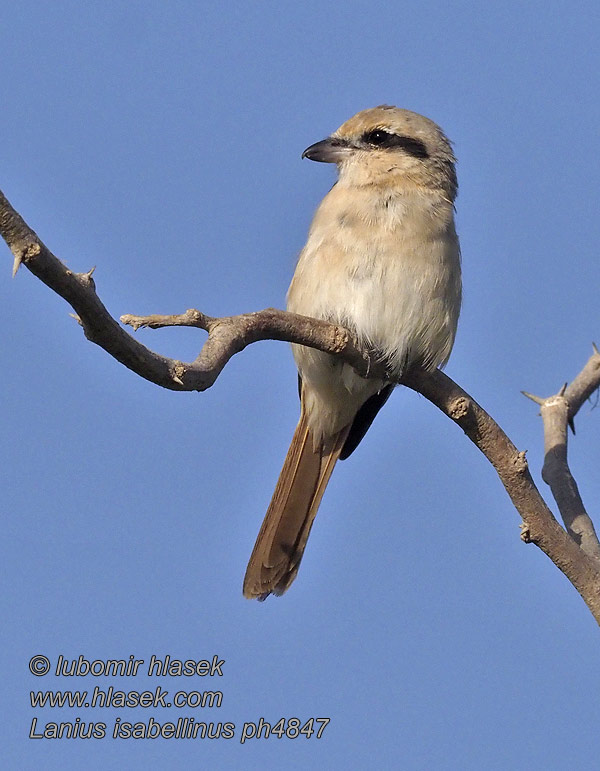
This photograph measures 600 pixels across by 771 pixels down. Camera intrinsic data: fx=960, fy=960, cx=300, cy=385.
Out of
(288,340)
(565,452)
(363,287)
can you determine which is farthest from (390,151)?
(288,340)

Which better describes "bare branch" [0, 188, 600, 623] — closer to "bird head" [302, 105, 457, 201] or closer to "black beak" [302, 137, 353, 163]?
"bird head" [302, 105, 457, 201]

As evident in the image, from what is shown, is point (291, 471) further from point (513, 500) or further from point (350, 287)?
point (513, 500)

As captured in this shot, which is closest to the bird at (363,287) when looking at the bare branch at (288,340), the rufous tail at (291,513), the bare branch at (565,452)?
the rufous tail at (291,513)

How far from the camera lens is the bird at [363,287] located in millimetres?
4875

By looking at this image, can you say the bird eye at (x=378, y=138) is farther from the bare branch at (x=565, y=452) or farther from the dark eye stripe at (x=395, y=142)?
the bare branch at (x=565, y=452)

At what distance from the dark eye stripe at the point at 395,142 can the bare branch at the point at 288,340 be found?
143 cm

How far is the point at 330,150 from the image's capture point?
574 cm

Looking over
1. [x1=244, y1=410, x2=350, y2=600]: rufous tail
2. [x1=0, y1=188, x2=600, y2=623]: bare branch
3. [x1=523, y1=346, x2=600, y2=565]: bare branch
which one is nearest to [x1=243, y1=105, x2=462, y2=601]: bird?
[x1=244, y1=410, x2=350, y2=600]: rufous tail

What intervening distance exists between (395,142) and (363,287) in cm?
124

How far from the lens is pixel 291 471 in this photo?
18.2ft

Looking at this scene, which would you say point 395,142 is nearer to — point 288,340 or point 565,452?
point 565,452

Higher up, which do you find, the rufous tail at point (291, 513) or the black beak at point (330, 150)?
the black beak at point (330, 150)

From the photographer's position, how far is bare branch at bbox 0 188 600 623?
8.80ft

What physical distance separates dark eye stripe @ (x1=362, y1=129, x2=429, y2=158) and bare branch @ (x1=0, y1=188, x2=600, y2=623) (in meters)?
1.43
